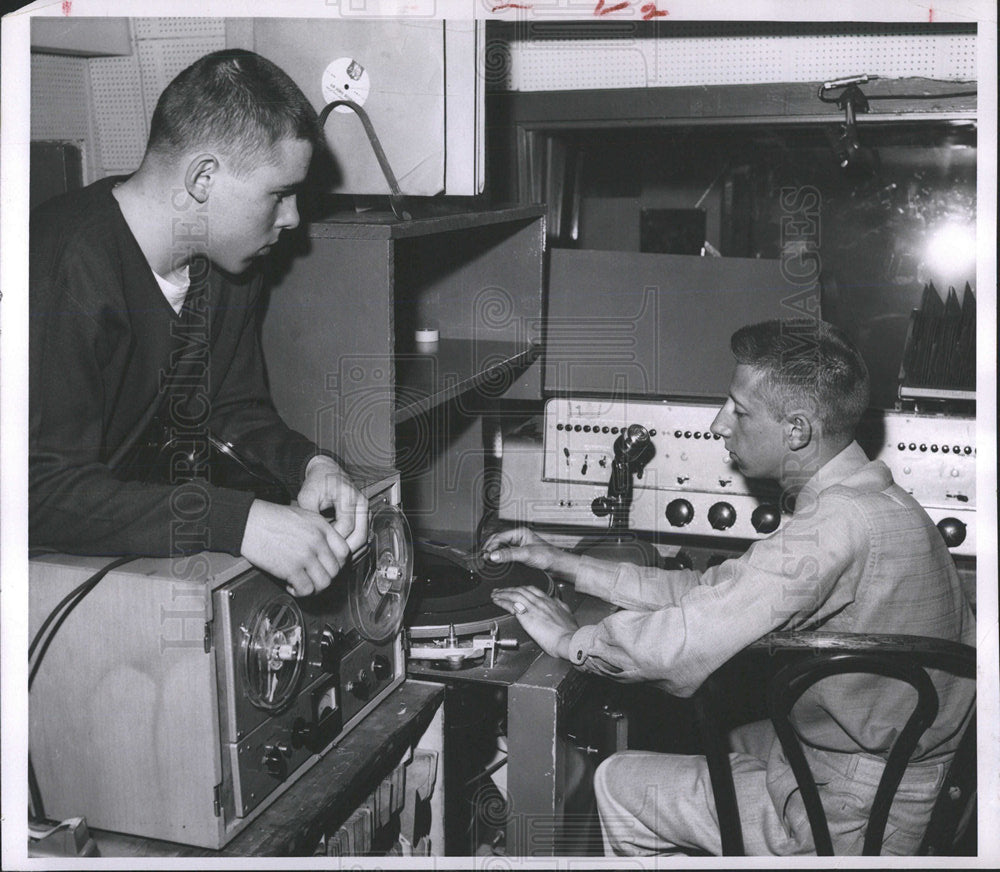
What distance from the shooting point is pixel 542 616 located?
5.98ft

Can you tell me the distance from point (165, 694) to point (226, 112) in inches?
31.8

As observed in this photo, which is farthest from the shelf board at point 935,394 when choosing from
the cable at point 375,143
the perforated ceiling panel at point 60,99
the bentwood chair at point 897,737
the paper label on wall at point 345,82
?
the perforated ceiling panel at point 60,99

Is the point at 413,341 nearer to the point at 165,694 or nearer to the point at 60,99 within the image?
the point at 60,99

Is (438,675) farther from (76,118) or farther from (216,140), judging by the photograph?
(76,118)

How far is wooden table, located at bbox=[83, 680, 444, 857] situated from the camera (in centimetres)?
125

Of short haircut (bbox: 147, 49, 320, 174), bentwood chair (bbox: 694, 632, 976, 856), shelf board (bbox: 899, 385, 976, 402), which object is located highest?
short haircut (bbox: 147, 49, 320, 174)

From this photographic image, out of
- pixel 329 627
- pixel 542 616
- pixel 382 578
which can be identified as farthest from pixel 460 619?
pixel 329 627

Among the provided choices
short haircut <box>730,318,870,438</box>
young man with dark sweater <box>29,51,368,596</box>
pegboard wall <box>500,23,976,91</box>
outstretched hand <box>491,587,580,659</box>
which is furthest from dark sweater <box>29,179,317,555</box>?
pegboard wall <box>500,23,976,91</box>

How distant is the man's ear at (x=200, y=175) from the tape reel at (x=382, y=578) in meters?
0.54

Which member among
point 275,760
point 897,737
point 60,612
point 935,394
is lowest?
point 897,737

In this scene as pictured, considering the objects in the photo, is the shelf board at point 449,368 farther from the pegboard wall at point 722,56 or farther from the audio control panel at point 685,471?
the pegboard wall at point 722,56

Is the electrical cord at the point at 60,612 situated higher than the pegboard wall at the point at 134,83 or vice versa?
the pegboard wall at the point at 134,83

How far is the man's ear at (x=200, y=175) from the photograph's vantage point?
1.42 metres

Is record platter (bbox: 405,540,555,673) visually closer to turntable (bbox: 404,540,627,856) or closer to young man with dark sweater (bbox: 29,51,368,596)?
turntable (bbox: 404,540,627,856)
